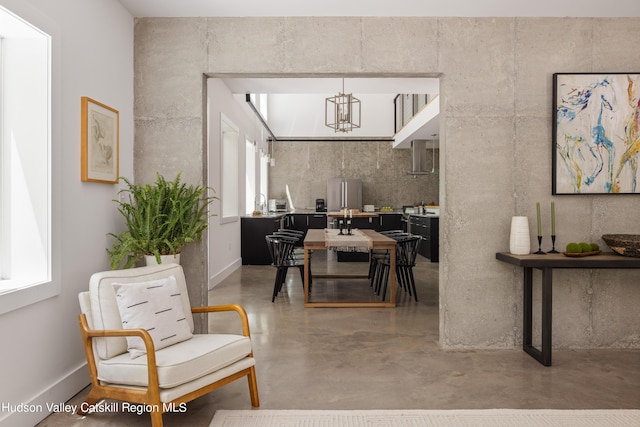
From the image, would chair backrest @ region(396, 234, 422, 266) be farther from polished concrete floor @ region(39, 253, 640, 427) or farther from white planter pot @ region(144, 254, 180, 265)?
white planter pot @ region(144, 254, 180, 265)

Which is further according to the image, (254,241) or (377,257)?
(254,241)

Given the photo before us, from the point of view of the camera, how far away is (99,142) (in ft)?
11.1

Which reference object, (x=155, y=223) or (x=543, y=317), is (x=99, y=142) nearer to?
(x=155, y=223)

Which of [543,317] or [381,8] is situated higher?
[381,8]

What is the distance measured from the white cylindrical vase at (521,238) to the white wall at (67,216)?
10.6 ft

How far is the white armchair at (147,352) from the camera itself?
96.4 inches

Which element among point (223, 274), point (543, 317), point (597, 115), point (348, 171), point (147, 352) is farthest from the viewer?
point (348, 171)

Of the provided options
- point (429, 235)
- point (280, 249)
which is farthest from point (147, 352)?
point (429, 235)

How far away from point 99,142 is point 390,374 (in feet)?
8.90

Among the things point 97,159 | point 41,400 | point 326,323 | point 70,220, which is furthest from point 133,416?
point 326,323

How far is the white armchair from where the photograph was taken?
2449 mm

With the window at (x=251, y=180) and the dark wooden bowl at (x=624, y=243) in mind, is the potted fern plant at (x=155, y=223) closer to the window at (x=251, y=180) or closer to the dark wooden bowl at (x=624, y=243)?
the dark wooden bowl at (x=624, y=243)

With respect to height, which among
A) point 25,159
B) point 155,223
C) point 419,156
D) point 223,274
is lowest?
point 223,274

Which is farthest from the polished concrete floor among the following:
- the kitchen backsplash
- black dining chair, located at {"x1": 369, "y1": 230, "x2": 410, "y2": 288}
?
the kitchen backsplash
